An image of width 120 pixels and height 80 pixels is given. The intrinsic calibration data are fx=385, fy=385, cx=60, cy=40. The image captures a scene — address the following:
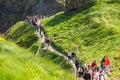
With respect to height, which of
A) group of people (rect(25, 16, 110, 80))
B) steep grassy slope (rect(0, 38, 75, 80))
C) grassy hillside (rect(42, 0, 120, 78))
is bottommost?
grassy hillside (rect(42, 0, 120, 78))

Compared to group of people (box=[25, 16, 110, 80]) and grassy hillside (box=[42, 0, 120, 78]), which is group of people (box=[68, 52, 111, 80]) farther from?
grassy hillside (box=[42, 0, 120, 78])

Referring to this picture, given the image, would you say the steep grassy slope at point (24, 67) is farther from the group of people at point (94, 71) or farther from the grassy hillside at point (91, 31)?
the grassy hillside at point (91, 31)

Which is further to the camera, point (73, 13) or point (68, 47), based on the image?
point (73, 13)

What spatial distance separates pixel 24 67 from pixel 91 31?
216 feet

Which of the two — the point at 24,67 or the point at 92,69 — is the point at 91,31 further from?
the point at 24,67

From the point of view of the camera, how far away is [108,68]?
44.2 meters

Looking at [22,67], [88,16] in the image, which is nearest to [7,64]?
[22,67]

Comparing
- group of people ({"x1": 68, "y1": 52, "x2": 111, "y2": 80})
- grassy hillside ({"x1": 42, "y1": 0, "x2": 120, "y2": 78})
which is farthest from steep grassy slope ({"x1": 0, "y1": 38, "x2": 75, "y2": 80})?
grassy hillside ({"x1": 42, "y1": 0, "x2": 120, "y2": 78})

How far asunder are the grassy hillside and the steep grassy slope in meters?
32.3

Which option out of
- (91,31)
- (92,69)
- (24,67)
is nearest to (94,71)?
(92,69)

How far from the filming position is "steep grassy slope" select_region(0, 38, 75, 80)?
448 inches

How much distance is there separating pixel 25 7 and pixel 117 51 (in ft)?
433

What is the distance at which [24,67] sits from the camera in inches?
475

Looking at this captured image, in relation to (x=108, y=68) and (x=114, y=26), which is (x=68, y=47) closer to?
(x=114, y=26)
